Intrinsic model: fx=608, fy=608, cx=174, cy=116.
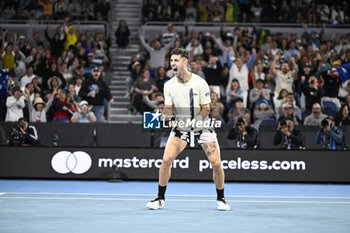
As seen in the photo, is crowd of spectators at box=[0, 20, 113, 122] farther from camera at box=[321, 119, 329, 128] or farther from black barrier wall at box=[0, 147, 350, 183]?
camera at box=[321, 119, 329, 128]

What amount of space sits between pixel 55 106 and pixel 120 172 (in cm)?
331

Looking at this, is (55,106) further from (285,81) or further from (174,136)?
(174,136)

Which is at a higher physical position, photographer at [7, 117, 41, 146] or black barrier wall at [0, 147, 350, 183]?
photographer at [7, 117, 41, 146]

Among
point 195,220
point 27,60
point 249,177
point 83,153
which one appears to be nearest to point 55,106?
point 83,153

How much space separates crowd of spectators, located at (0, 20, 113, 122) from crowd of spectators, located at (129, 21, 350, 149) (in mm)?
1396

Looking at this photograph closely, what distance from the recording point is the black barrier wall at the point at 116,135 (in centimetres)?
1488

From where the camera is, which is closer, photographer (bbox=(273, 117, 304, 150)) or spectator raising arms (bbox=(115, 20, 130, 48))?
photographer (bbox=(273, 117, 304, 150))

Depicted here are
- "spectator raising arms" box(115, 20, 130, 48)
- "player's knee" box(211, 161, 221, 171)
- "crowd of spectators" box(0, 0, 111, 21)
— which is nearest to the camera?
"player's knee" box(211, 161, 221, 171)

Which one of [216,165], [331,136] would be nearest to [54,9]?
[331,136]

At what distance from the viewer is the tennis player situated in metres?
9.12

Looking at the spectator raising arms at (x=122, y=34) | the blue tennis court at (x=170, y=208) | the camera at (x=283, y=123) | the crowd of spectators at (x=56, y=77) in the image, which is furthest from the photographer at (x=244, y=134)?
the spectator raising arms at (x=122, y=34)

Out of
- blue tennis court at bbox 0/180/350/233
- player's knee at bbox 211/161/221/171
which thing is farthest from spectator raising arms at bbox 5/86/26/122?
player's knee at bbox 211/161/221/171

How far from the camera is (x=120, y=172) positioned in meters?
14.0

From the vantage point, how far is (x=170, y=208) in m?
9.46
